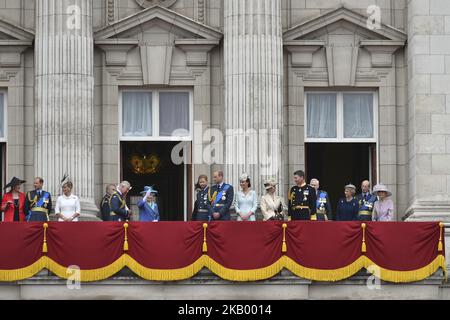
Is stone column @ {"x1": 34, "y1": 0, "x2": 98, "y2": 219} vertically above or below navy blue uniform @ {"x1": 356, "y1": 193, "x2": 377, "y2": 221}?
above

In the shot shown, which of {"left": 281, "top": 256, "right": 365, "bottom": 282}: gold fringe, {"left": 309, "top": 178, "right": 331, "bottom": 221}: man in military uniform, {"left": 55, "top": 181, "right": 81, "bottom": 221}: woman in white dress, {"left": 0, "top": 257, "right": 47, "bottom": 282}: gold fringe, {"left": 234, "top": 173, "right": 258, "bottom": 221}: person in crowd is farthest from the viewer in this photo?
{"left": 309, "top": 178, "right": 331, "bottom": 221}: man in military uniform

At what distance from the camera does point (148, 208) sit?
5534cm

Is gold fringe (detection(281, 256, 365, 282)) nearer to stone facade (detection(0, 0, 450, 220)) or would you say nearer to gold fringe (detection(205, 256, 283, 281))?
gold fringe (detection(205, 256, 283, 281))

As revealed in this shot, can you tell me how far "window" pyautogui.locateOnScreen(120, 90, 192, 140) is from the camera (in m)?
59.9

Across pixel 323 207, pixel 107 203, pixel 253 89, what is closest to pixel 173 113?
pixel 253 89

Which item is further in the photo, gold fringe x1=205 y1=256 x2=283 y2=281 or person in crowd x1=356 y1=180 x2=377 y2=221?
person in crowd x1=356 y1=180 x2=377 y2=221

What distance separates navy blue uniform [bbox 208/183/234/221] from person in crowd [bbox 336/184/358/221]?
3.52m

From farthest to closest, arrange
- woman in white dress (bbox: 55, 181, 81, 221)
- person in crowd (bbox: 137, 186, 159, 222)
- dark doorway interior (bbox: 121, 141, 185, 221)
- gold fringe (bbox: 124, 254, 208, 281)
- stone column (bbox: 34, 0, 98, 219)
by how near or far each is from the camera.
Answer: dark doorway interior (bbox: 121, 141, 185, 221), stone column (bbox: 34, 0, 98, 219), person in crowd (bbox: 137, 186, 159, 222), woman in white dress (bbox: 55, 181, 81, 221), gold fringe (bbox: 124, 254, 208, 281)

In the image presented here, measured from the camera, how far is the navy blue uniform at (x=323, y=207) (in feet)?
183

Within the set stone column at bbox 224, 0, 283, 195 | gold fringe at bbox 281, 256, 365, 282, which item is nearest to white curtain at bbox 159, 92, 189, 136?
stone column at bbox 224, 0, 283, 195

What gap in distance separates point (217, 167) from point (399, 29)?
7092 millimetres

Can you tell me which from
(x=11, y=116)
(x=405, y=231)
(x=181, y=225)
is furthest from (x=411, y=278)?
(x=11, y=116)

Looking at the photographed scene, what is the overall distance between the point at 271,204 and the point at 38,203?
21.5ft

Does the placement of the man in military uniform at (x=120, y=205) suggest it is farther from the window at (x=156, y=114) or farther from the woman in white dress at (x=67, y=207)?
the window at (x=156, y=114)
